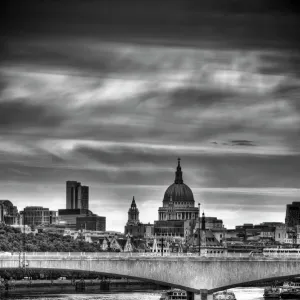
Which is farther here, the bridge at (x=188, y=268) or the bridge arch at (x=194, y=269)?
the bridge arch at (x=194, y=269)

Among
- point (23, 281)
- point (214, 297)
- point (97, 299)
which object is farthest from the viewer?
point (23, 281)

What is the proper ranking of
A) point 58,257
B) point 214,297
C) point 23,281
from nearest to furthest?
point 58,257, point 214,297, point 23,281

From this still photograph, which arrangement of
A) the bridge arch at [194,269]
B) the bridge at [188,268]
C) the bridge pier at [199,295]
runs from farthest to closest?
the bridge pier at [199,295], the bridge arch at [194,269], the bridge at [188,268]

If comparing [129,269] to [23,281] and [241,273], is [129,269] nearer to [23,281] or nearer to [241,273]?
[241,273]

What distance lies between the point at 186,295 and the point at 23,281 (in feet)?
173

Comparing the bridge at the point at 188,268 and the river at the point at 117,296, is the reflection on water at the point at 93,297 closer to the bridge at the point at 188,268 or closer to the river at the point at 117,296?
the river at the point at 117,296

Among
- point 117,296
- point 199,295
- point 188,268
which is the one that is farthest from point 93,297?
point 188,268

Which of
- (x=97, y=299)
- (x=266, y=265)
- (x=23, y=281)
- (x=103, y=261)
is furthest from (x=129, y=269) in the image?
(x=23, y=281)

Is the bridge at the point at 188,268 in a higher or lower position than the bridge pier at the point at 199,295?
higher

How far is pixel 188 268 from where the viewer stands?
133250 millimetres

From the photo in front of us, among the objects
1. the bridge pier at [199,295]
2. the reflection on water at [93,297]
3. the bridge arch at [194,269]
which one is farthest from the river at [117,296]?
the bridge arch at [194,269]

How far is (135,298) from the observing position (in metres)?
160

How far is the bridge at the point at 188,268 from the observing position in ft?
429

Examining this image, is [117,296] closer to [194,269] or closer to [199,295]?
[199,295]
